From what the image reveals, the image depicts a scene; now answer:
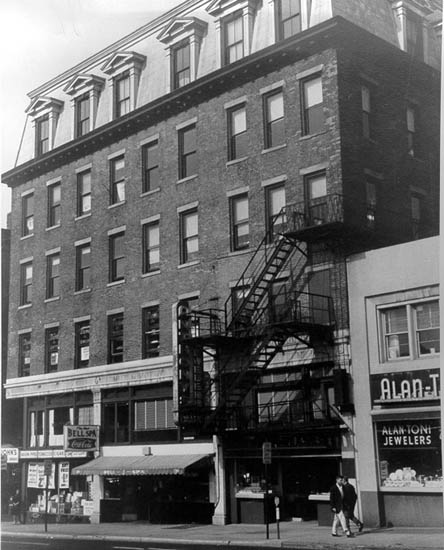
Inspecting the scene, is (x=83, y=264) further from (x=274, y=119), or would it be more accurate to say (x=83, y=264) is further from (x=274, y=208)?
(x=274, y=119)

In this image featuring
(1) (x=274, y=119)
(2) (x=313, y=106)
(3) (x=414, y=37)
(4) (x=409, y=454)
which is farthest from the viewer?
(1) (x=274, y=119)

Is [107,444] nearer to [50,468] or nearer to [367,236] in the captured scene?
[50,468]

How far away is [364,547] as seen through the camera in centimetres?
1564

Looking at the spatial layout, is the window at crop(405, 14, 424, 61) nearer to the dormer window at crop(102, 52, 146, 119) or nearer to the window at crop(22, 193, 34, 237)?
the dormer window at crop(102, 52, 146, 119)

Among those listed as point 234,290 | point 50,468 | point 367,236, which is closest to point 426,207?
point 367,236

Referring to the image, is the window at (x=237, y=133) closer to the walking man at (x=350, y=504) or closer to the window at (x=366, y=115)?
the window at (x=366, y=115)

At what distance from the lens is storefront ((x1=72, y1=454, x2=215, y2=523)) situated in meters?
24.2

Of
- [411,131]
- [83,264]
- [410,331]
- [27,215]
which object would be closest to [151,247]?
[83,264]

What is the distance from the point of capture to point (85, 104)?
88.8 ft

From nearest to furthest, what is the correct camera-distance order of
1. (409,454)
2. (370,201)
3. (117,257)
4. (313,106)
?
(409,454) → (370,201) → (313,106) → (117,257)

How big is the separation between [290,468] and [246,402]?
223cm

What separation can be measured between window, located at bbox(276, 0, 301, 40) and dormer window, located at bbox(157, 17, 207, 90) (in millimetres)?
2976

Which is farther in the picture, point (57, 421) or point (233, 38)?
point (57, 421)

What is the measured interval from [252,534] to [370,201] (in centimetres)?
880
